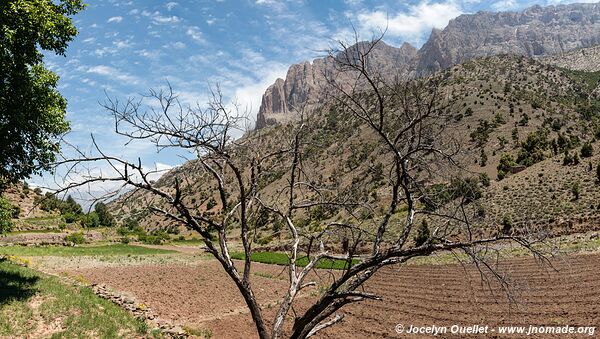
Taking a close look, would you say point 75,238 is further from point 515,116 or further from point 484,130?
point 515,116

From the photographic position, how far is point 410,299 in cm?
1939

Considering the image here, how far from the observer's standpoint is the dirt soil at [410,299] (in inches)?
575

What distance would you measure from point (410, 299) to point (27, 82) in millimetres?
17771

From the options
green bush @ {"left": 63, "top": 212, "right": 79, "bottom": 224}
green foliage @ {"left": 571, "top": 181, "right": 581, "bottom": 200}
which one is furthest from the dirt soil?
green bush @ {"left": 63, "top": 212, "right": 79, "bottom": 224}

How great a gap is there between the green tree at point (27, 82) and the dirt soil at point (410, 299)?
27.4 ft

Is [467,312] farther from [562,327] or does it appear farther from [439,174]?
[439,174]

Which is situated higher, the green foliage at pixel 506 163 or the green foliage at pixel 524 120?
the green foliage at pixel 524 120

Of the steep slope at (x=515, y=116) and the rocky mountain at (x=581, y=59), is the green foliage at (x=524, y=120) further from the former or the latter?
the rocky mountain at (x=581, y=59)

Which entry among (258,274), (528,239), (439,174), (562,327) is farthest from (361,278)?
(258,274)

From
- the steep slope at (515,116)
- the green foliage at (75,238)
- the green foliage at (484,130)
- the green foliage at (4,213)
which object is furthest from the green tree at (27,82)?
the green foliage at (484,130)

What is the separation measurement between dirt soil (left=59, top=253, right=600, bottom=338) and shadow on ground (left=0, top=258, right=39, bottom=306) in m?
4.87

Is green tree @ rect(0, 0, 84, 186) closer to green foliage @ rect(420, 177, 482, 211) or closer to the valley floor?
the valley floor

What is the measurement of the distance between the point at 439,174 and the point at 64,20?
12483mm

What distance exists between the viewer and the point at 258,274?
32.1 m
